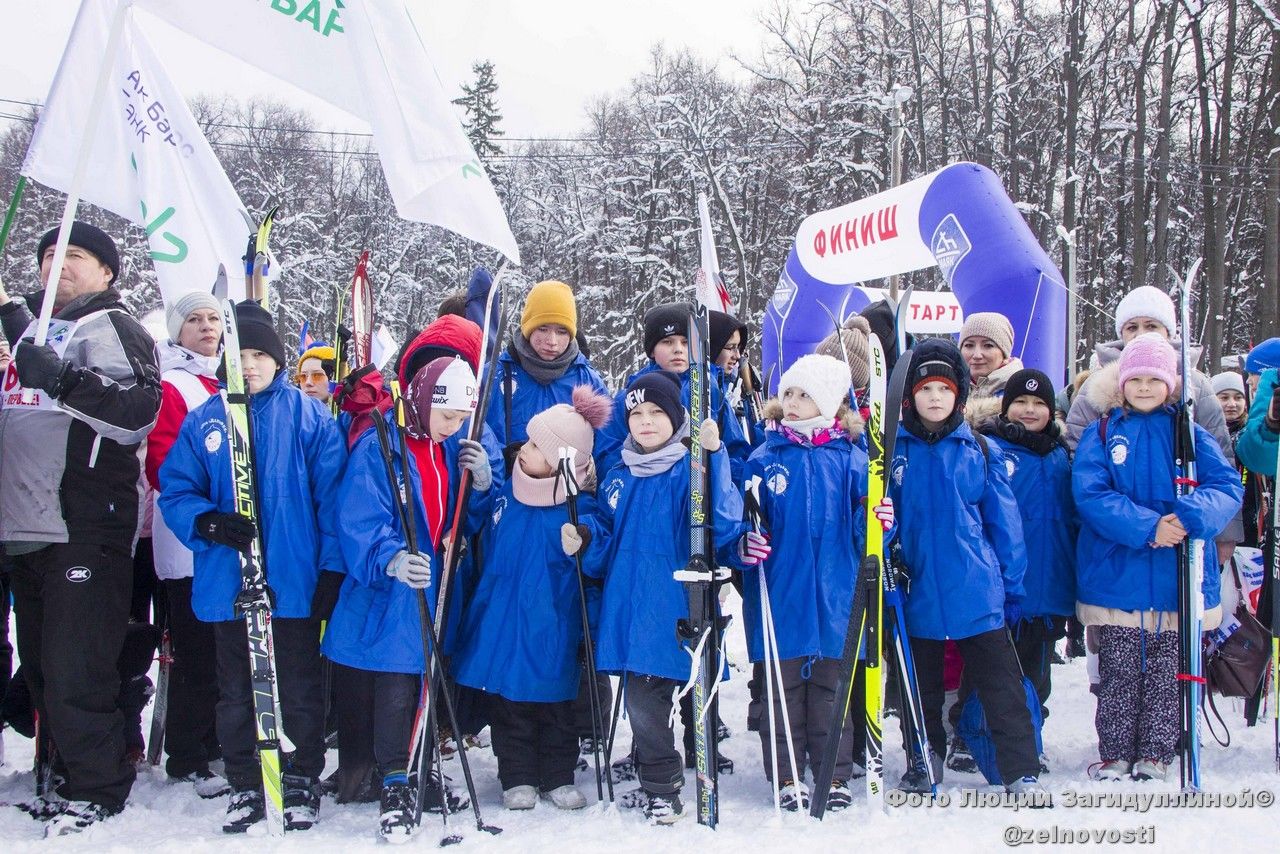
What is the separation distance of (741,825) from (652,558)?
3.27ft

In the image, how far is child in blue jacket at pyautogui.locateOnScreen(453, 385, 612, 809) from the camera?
3.59 meters

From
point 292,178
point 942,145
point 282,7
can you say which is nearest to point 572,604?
point 282,7

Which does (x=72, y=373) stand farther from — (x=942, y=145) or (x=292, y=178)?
(x=292, y=178)

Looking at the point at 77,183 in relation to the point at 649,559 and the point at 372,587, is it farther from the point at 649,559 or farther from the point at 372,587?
the point at 649,559

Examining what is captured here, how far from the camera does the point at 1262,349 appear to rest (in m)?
4.98

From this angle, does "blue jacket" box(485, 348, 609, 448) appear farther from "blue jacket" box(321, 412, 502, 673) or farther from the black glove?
the black glove

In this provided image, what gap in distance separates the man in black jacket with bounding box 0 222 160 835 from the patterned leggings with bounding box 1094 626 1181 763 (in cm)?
387

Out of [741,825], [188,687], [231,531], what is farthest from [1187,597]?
[188,687]

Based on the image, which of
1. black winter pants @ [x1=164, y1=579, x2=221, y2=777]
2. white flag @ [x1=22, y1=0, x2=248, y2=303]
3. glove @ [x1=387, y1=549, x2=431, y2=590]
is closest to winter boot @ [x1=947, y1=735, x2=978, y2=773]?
glove @ [x1=387, y1=549, x2=431, y2=590]

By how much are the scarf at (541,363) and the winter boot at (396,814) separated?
1830mm

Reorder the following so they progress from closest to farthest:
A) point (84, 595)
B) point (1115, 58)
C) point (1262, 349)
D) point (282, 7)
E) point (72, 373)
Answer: point (72, 373) → point (84, 595) → point (282, 7) → point (1262, 349) → point (1115, 58)

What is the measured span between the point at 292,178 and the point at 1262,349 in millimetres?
29710

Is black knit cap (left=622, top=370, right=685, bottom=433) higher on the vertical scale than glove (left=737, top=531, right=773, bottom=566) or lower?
higher

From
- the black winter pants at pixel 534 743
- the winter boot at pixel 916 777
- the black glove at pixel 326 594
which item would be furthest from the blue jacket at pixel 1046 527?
the black glove at pixel 326 594
